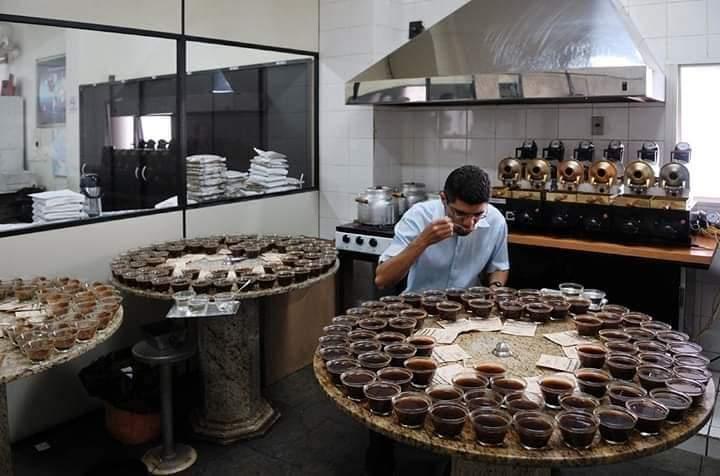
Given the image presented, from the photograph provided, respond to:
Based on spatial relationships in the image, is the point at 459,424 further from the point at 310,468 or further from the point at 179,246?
the point at 179,246

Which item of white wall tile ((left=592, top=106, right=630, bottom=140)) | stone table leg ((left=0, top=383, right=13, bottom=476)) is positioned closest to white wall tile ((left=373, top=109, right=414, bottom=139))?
white wall tile ((left=592, top=106, right=630, bottom=140))

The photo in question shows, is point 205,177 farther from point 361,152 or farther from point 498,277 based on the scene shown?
point 498,277

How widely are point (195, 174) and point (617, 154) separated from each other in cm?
277

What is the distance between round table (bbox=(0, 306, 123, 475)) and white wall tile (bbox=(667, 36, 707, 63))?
3.61 m

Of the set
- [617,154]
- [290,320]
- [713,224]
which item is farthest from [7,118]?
[713,224]

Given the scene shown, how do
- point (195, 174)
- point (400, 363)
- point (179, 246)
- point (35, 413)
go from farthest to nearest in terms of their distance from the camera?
1. point (195, 174)
2. point (179, 246)
3. point (35, 413)
4. point (400, 363)

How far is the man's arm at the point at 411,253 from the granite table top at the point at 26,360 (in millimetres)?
1232

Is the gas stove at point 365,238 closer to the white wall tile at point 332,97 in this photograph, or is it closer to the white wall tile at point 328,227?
the white wall tile at point 328,227

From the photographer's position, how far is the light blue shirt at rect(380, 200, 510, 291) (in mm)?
3148

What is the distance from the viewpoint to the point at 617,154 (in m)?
4.10

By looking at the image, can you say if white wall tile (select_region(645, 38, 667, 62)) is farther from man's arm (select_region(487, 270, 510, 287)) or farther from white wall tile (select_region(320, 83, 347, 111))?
white wall tile (select_region(320, 83, 347, 111))

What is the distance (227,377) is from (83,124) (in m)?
1.85

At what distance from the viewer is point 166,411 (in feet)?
10.4

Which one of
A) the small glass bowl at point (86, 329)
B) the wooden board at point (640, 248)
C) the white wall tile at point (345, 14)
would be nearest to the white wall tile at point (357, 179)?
the white wall tile at point (345, 14)
